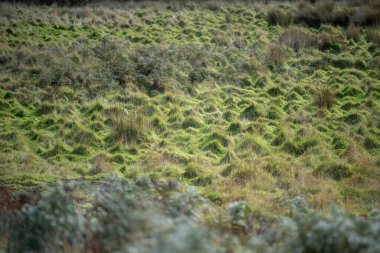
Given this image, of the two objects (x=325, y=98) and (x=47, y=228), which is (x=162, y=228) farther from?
(x=325, y=98)

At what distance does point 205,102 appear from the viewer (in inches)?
479

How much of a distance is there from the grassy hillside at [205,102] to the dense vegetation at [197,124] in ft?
0.14

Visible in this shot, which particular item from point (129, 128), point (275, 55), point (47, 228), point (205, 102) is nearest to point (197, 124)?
point (205, 102)

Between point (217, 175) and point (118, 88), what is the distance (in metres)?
5.27

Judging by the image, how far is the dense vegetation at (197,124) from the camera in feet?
15.7

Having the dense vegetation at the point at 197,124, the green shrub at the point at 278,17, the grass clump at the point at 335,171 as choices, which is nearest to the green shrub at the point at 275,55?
the dense vegetation at the point at 197,124

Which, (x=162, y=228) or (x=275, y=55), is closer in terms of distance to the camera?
(x=162, y=228)

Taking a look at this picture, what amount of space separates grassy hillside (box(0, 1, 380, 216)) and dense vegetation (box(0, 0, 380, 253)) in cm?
4

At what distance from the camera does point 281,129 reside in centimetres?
1036

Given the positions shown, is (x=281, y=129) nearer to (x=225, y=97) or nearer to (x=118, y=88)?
(x=225, y=97)

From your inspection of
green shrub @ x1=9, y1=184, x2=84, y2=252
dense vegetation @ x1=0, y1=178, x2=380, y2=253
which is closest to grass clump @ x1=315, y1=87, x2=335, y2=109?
dense vegetation @ x1=0, y1=178, x2=380, y2=253

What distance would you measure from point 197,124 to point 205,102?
123 centimetres

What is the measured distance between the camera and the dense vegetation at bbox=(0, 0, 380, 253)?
479cm

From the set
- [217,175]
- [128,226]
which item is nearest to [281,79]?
[217,175]
